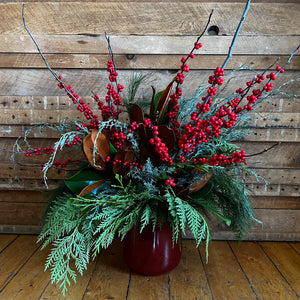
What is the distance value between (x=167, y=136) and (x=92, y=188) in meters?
0.22

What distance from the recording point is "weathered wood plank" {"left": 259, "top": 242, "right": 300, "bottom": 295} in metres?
0.76

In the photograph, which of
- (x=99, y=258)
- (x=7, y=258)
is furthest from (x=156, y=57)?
(x=7, y=258)

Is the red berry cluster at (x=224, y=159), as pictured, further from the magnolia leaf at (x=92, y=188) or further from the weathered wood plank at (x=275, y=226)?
the weathered wood plank at (x=275, y=226)

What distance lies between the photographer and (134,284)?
2.36 ft

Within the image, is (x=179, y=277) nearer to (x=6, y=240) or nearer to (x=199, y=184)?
(x=199, y=184)

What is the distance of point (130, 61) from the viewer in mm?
990

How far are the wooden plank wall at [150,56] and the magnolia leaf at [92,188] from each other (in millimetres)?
384

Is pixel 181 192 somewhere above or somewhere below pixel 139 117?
below

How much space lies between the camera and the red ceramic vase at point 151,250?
28.5 inches

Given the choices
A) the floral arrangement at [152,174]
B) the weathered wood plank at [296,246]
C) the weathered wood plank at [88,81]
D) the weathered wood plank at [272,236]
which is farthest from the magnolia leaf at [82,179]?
the weathered wood plank at [296,246]

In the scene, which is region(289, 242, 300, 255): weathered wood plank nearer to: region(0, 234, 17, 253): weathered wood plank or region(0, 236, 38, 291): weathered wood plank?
region(0, 236, 38, 291): weathered wood plank

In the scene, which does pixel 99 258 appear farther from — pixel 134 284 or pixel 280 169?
pixel 280 169

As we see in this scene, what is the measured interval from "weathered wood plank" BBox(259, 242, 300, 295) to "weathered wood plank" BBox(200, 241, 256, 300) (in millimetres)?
124

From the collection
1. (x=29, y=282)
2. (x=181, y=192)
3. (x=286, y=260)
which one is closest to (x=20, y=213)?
(x=29, y=282)
